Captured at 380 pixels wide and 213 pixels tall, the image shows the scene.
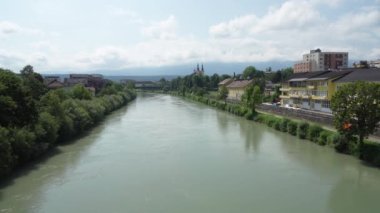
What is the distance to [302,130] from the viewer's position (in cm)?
2439

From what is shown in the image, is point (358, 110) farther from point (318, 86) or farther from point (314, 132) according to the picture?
point (318, 86)

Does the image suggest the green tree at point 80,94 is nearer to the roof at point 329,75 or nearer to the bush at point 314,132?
the roof at point 329,75

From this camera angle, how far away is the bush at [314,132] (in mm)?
22672

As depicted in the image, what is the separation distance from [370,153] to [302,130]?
6.69 metres

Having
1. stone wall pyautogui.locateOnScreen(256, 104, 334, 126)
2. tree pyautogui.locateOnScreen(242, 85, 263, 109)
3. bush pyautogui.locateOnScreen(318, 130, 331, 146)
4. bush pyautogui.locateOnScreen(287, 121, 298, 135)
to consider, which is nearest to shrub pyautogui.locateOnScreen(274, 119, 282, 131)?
bush pyautogui.locateOnScreen(287, 121, 298, 135)

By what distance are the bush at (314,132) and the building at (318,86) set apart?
14.7ft

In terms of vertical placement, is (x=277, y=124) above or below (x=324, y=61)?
below

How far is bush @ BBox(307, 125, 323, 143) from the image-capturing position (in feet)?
74.4

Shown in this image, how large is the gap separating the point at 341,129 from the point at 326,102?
1473 cm

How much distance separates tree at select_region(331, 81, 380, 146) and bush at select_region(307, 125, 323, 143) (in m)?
3.85

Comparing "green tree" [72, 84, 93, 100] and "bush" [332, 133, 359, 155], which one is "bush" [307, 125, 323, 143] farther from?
"green tree" [72, 84, 93, 100]

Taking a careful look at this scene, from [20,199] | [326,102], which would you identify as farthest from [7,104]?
[326,102]

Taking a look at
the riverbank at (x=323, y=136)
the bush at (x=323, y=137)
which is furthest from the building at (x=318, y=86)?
the bush at (x=323, y=137)

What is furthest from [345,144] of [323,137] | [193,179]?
[193,179]
